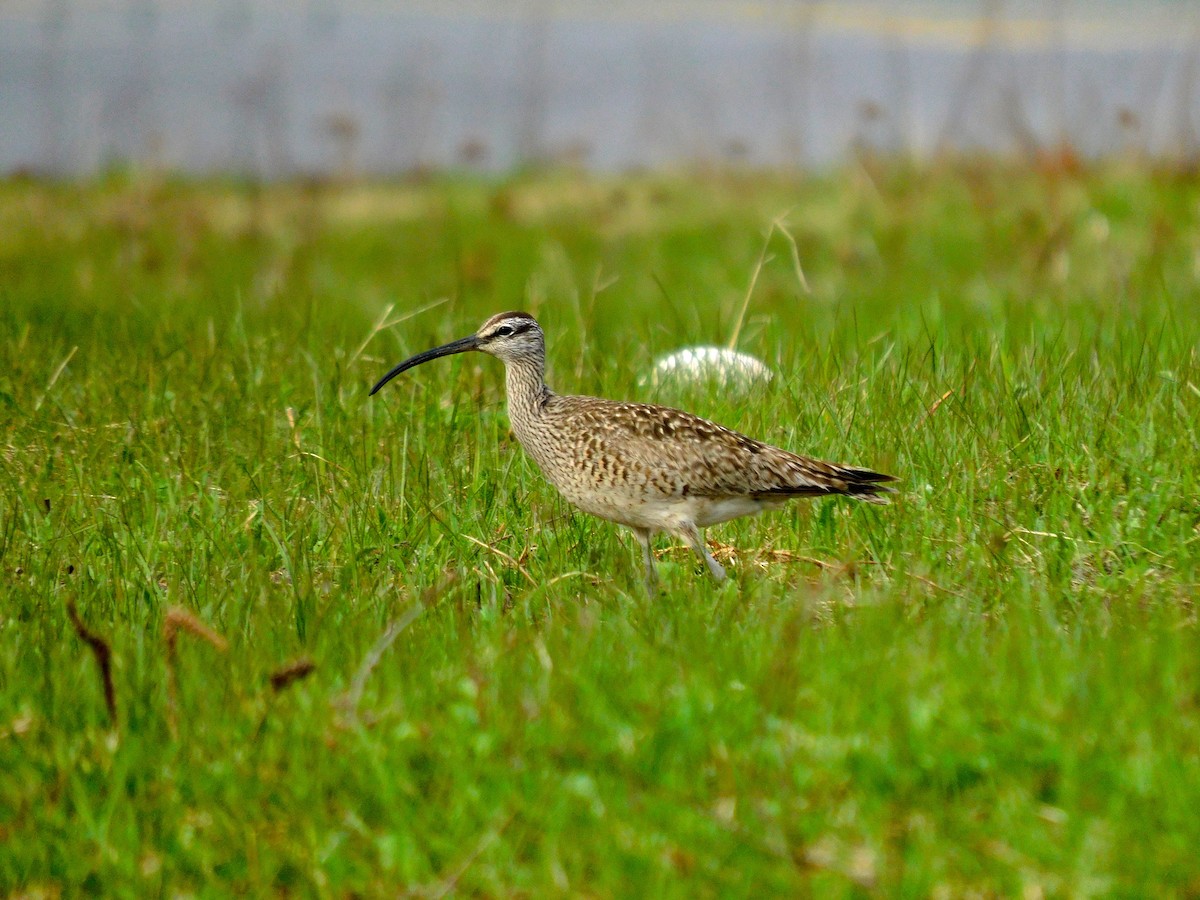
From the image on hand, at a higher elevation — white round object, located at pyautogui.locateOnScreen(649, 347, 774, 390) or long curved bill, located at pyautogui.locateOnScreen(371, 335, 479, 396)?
long curved bill, located at pyautogui.locateOnScreen(371, 335, 479, 396)

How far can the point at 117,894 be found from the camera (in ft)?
12.4

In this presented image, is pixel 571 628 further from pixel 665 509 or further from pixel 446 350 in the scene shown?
pixel 446 350

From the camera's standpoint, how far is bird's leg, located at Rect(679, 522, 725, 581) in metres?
5.38

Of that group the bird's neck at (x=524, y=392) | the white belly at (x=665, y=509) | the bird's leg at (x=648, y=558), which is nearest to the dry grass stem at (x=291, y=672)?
the bird's leg at (x=648, y=558)

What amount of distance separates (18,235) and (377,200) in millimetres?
4349

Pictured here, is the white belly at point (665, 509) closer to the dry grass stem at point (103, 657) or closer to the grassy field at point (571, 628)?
the grassy field at point (571, 628)

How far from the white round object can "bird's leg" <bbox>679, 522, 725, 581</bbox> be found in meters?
1.58

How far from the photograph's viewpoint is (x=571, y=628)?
4.64 meters

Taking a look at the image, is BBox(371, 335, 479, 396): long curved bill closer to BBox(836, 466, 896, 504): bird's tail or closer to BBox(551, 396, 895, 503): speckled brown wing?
BBox(551, 396, 895, 503): speckled brown wing

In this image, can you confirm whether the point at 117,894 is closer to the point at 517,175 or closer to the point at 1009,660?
the point at 1009,660

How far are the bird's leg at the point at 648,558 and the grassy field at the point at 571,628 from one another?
8 cm

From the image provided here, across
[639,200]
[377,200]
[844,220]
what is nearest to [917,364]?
[844,220]

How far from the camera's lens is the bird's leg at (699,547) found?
17.6ft

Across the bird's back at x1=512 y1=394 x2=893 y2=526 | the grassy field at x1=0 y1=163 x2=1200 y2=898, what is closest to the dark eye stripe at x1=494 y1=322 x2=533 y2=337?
the grassy field at x1=0 y1=163 x2=1200 y2=898
